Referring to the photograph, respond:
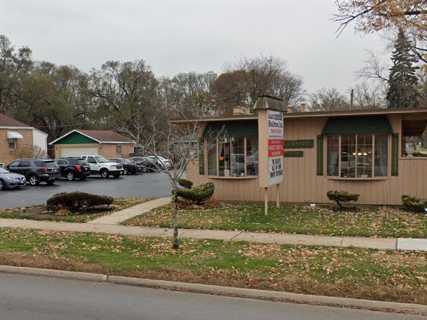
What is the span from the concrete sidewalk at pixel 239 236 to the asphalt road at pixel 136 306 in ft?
12.0

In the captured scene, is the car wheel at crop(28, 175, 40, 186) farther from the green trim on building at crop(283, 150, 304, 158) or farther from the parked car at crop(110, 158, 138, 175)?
the green trim on building at crop(283, 150, 304, 158)

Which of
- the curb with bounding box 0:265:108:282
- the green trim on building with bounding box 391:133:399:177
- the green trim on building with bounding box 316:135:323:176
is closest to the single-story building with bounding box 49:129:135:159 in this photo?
the green trim on building with bounding box 316:135:323:176

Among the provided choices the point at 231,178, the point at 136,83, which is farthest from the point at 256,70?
the point at 231,178

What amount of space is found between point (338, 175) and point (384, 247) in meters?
7.70

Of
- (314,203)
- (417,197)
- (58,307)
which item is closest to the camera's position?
(58,307)

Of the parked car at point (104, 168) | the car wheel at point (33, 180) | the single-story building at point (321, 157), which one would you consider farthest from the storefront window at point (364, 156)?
the parked car at point (104, 168)

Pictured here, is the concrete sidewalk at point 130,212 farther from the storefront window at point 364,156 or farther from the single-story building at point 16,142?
the single-story building at point 16,142

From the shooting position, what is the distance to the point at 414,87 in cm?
6116

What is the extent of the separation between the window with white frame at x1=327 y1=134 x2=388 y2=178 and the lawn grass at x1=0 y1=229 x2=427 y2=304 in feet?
26.3

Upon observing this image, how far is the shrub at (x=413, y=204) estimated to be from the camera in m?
A: 14.5

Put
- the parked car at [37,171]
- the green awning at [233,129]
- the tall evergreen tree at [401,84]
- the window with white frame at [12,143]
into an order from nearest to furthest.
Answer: the green awning at [233,129], the parked car at [37,171], the window with white frame at [12,143], the tall evergreen tree at [401,84]

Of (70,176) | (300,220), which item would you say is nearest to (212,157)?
(300,220)

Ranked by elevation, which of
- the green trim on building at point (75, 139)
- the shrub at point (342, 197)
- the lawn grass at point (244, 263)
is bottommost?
the lawn grass at point (244, 263)

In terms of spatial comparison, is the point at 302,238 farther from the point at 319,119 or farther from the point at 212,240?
the point at 319,119
